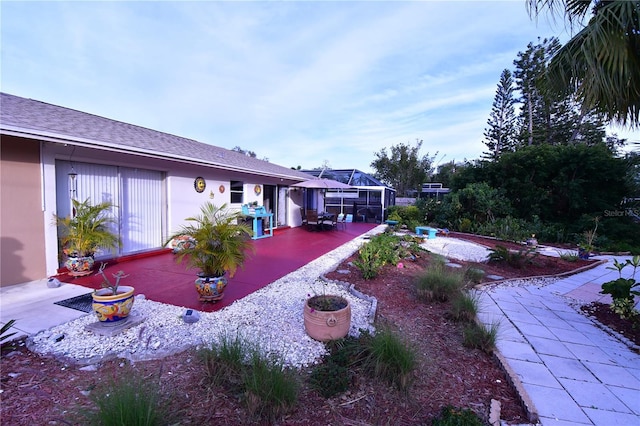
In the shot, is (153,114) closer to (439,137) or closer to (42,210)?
(42,210)

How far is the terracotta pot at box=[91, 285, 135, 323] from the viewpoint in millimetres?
3107

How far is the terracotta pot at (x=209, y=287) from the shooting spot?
396 cm

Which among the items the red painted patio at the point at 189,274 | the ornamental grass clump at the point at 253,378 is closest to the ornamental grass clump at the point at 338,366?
the ornamental grass clump at the point at 253,378

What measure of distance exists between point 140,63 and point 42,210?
20.8 ft

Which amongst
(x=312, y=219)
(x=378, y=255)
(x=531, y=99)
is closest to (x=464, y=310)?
(x=378, y=255)

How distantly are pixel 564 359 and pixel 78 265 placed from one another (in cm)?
724

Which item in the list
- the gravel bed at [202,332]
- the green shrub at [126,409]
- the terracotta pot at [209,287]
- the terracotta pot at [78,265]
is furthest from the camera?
the terracotta pot at [78,265]

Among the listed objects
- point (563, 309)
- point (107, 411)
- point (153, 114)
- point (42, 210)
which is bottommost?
point (563, 309)

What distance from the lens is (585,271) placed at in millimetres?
6777

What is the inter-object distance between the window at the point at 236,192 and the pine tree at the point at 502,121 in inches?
912

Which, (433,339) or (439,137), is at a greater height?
(439,137)

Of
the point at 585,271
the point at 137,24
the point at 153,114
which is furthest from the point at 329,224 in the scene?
the point at 153,114

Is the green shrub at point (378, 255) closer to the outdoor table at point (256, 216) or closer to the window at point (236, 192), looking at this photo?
the outdoor table at point (256, 216)

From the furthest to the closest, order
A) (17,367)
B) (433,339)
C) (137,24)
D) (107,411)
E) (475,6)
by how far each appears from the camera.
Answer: (137,24) → (475,6) → (433,339) → (17,367) → (107,411)
